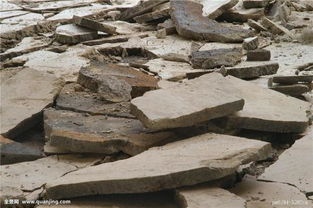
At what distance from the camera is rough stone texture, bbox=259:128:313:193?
104 inches

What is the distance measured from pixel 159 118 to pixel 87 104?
0.97m

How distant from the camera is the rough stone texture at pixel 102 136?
2.91 metres

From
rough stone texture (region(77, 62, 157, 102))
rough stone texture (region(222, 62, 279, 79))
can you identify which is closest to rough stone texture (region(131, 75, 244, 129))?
rough stone texture (region(77, 62, 157, 102))

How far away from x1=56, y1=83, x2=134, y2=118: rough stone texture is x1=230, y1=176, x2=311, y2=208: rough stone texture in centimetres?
100

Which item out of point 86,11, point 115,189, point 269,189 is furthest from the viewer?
point 86,11

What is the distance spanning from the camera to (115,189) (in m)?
2.38

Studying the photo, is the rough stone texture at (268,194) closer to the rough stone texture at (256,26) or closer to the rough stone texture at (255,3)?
the rough stone texture at (256,26)

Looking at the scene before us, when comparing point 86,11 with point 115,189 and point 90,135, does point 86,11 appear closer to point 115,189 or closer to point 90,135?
point 90,135

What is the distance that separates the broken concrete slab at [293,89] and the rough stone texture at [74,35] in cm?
238

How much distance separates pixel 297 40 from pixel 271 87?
5.52 feet

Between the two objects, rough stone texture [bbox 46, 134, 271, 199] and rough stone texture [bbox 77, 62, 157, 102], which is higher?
rough stone texture [bbox 46, 134, 271, 199]

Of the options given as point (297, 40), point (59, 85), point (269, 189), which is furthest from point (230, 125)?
point (297, 40)

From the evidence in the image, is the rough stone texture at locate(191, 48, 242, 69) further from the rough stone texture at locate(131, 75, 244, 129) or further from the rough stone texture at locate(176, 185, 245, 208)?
the rough stone texture at locate(176, 185, 245, 208)

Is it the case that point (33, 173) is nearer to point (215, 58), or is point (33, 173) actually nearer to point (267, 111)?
point (267, 111)
